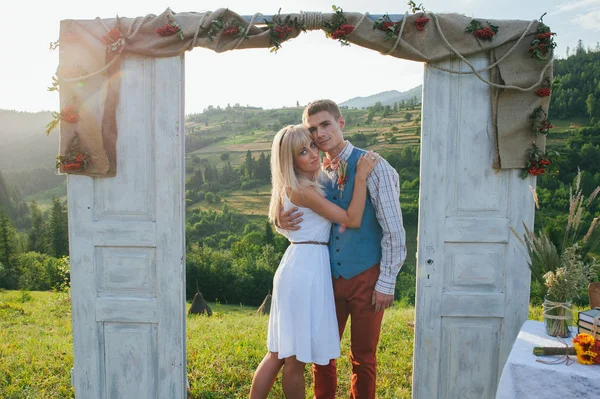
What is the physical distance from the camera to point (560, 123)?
21.0m

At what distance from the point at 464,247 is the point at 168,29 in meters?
2.31

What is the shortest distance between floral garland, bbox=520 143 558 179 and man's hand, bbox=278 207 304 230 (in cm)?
150

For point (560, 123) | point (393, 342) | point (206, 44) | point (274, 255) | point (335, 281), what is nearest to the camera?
point (335, 281)

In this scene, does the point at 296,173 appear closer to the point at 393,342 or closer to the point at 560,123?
the point at 393,342

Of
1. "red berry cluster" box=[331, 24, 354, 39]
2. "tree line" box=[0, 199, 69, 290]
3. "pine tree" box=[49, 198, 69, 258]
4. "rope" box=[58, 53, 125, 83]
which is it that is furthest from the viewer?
"pine tree" box=[49, 198, 69, 258]

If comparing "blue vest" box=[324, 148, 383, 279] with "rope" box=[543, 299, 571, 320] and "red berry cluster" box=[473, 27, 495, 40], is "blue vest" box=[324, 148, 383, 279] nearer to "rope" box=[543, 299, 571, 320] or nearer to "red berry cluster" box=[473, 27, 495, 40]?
"rope" box=[543, 299, 571, 320]

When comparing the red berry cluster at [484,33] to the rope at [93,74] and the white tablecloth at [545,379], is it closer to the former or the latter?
the white tablecloth at [545,379]

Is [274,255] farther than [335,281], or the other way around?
[274,255]

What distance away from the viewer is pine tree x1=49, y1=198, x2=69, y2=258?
19281 millimetres

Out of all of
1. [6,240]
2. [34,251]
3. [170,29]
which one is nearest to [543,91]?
[170,29]

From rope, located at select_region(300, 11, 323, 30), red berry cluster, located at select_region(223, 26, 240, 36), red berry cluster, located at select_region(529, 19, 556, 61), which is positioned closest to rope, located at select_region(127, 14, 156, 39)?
red berry cluster, located at select_region(223, 26, 240, 36)

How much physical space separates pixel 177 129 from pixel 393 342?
379 centimetres

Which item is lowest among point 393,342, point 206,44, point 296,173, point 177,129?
point 393,342

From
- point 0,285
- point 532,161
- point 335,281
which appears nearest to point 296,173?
point 335,281
